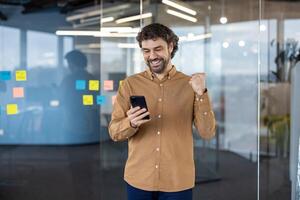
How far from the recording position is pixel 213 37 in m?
7.21

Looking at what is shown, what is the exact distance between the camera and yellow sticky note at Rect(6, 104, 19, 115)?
545 centimetres

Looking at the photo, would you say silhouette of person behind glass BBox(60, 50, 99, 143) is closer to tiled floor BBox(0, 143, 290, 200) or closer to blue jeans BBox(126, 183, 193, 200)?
tiled floor BBox(0, 143, 290, 200)

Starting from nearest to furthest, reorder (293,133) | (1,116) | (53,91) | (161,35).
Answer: (161,35), (293,133), (1,116), (53,91)

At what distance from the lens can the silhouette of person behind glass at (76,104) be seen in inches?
217

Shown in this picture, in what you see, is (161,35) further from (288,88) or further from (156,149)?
(288,88)

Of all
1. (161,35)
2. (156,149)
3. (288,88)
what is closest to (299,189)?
(156,149)

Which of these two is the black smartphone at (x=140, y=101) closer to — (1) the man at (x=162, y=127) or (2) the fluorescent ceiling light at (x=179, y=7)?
(1) the man at (x=162, y=127)

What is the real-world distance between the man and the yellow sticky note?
144 inches

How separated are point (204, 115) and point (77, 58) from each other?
4.02 meters

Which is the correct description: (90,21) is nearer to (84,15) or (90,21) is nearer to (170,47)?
(84,15)

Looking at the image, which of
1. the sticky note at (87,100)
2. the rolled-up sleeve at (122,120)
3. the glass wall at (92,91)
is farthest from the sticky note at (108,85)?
the rolled-up sleeve at (122,120)

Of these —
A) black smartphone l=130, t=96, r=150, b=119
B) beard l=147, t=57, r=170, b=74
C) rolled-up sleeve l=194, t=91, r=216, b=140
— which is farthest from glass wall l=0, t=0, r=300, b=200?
black smartphone l=130, t=96, r=150, b=119

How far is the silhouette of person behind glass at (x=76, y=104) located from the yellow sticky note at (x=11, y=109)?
585 mm

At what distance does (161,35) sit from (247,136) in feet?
18.6
